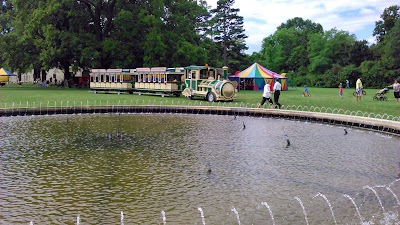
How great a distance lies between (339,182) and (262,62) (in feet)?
272

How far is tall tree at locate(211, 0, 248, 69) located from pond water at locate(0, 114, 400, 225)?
57482 mm

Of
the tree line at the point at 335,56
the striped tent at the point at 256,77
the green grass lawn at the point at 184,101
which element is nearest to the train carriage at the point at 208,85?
the green grass lawn at the point at 184,101

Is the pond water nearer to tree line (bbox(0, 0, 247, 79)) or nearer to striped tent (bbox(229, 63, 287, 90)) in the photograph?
tree line (bbox(0, 0, 247, 79))

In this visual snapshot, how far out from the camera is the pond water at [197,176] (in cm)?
729

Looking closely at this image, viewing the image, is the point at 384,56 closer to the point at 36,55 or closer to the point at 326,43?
the point at 326,43

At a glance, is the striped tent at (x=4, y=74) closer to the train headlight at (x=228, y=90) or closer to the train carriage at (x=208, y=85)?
the train carriage at (x=208, y=85)

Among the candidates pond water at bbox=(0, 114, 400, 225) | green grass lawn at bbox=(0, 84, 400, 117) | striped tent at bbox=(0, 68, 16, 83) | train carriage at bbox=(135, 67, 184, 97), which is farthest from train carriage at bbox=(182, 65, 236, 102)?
striped tent at bbox=(0, 68, 16, 83)

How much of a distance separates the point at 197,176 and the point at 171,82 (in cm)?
2577

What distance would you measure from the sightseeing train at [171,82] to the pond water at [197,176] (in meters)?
12.9

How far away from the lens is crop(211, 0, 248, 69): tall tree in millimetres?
73188

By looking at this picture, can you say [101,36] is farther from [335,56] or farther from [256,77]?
[335,56]

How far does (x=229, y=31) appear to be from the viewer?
7381 cm

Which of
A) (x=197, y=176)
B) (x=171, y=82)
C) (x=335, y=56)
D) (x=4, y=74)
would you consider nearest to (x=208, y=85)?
(x=171, y=82)

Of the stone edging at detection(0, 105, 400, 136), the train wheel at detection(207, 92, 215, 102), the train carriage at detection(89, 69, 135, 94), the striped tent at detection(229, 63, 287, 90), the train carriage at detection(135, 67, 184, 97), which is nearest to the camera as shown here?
the stone edging at detection(0, 105, 400, 136)
